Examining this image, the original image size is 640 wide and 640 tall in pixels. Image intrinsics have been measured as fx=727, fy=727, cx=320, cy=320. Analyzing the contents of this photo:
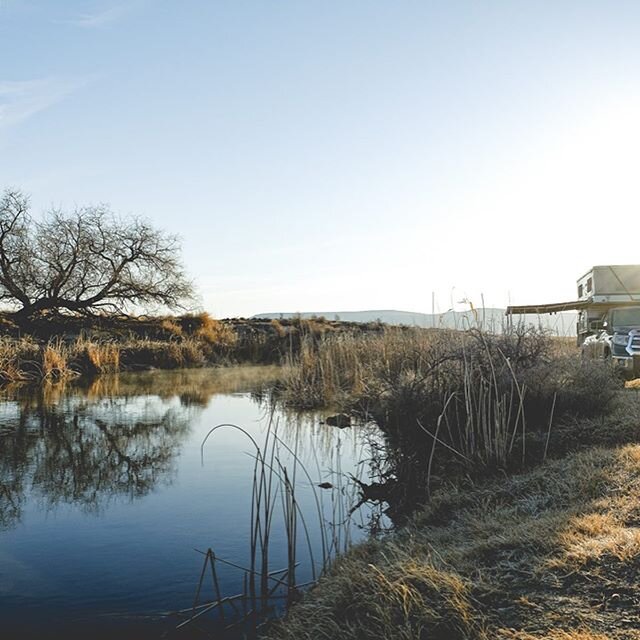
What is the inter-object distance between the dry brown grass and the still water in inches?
35.3

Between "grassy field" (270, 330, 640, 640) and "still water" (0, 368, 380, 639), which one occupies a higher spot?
"grassy field" (270, 330, 640, 640)

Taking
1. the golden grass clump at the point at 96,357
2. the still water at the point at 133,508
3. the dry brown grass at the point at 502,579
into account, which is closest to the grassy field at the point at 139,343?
the golden grass clump at the point at 96,357

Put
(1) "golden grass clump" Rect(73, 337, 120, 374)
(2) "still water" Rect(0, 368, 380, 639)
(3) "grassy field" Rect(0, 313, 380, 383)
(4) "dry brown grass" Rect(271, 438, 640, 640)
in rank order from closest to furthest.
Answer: (4) "dry brown grass" Rect(271, 438, 640, 640)
(2) "still water" Rect(0, 368, 380, 639)
(3) "grassy field" Rect(0, 313, 380, 383)
(1) "golden grass clump" Rect(73, 337, 120, 374)

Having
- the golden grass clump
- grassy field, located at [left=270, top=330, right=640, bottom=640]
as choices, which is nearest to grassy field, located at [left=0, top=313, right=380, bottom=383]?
the golden grass clump

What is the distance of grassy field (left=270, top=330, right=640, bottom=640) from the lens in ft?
11.1

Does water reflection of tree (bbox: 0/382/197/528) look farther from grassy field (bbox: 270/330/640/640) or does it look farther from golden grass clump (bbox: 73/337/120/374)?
golden grass clump (bbox: 73/337/120/374)

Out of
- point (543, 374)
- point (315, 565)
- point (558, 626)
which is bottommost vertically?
point (315, 565)

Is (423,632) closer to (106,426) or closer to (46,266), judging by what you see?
(106,426)

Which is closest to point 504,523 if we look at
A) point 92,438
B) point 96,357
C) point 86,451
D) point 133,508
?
point 133,508

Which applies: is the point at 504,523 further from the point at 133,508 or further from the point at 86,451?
the point at 86,451

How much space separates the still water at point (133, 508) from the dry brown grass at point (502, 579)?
0.90 metres

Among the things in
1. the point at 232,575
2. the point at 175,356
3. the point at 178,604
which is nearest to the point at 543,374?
the point at 232,575

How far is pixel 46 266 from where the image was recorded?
25969mm

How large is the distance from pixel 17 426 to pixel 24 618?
721cm
